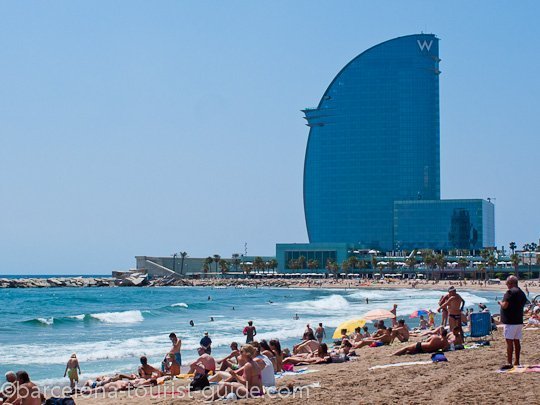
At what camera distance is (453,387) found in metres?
11.1

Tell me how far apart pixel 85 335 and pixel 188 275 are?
11747 centimetres

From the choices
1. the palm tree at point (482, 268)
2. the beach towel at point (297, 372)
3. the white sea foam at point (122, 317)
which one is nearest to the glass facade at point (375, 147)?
the palm tree at point (482, 268)

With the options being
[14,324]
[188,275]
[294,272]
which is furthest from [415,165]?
[14,324]

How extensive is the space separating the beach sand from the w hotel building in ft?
435

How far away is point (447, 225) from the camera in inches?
5517

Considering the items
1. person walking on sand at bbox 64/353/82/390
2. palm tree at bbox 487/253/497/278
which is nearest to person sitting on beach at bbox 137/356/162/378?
person walking on sand at bbox 64/353/82/390

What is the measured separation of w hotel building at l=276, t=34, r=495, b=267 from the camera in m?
150

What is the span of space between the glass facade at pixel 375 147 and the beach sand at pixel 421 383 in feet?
441

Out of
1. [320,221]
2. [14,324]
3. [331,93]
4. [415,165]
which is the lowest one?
[14,324]

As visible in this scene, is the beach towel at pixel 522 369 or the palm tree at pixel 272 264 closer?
the beach towel at pixel 522 369

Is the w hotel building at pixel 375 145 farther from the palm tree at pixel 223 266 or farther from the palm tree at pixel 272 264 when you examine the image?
the palm tree at pixel 223 266

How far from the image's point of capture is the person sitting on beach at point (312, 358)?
17344mm

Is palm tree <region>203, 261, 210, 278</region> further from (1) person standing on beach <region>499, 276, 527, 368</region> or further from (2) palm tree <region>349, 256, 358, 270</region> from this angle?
(1) person standing on beach <region>499, 276, 527, 368</region>

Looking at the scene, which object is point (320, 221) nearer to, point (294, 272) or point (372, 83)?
point (294, 272)
